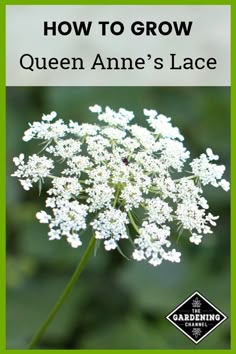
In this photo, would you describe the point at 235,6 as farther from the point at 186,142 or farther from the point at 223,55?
the point at 186,142

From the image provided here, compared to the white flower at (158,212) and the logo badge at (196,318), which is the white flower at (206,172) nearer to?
the white flower at (158,212)

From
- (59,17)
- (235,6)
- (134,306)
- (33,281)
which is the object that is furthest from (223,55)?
(33,281)

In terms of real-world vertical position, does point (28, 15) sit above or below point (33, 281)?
above

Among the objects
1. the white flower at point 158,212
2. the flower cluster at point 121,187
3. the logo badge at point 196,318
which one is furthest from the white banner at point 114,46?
the logo badge at point 196,318

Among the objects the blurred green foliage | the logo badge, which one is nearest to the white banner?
the blurred green foliage

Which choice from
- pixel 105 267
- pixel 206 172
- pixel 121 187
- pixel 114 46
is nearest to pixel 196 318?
pixel 206 172

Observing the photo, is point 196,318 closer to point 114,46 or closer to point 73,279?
point 73,279

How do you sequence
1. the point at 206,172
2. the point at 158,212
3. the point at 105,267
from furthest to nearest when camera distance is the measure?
the point at 105,267 < the point at 206,172 < the point at 158,212
